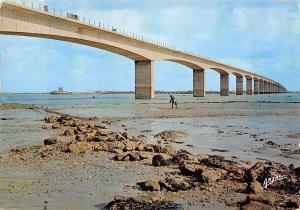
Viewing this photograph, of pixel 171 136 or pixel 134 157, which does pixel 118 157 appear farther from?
pixel 171 136

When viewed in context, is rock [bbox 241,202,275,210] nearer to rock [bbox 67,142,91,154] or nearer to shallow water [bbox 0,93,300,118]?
rock [bbox 67,142,91,154]

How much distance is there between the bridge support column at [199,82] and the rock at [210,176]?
79416mm

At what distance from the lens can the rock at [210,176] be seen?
7.59 metres

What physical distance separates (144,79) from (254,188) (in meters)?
59.4

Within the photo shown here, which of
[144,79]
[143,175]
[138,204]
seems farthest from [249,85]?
[138,204]

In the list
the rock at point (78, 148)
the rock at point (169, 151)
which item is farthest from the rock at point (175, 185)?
the rock at point (78, 148)

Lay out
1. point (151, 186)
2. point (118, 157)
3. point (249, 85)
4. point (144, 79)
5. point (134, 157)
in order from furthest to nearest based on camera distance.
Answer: point (249, 85) → point (144, 79) → point (118, 157) → point (134, 157) → point (151, 186)

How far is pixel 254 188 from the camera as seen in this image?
6836 millimetres

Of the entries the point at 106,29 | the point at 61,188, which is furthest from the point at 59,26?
the point at 61,188

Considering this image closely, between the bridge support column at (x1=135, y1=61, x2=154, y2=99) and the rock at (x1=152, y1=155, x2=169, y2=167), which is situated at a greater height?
the bridge support column at (x1=135, y1=61, x2=154, y2=99)

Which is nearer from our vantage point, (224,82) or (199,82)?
(199,82)

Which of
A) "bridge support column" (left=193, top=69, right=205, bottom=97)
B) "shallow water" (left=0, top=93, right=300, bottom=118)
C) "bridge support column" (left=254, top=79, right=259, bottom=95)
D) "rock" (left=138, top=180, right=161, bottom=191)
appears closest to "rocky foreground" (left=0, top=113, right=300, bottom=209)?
"rock" (left=138, top=180, right=161, bottom=191)

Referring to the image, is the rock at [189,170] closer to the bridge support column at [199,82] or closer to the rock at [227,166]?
the rock at [227,166]

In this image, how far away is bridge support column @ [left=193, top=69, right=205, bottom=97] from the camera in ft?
286
